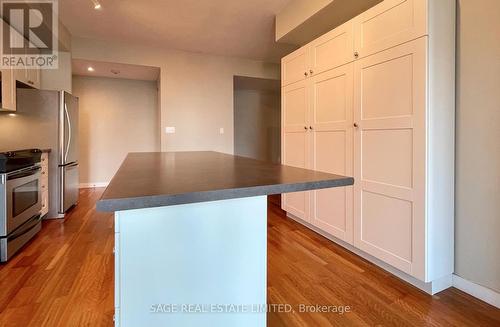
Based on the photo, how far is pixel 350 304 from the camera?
166 cm

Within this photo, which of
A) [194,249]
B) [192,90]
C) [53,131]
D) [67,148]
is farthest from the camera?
[192,90]

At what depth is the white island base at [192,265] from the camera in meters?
0.83

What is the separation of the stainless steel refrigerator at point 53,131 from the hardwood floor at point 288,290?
0.85 m

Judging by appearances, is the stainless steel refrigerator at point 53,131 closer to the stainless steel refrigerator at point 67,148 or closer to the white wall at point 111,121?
the stainless steel refrigerator at point 67,148

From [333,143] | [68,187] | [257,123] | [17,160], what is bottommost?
[68,187]

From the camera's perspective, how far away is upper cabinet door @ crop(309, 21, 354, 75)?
2246 mm

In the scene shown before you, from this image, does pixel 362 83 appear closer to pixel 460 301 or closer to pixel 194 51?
pixel 460 301

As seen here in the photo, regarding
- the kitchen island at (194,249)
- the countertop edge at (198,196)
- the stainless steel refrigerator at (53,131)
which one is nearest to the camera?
the countertop edge at (198,196)

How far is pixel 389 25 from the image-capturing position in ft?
6.15

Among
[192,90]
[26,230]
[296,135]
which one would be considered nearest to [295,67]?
[296,135]

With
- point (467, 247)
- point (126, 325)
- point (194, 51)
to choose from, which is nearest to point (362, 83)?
point (467, 247)

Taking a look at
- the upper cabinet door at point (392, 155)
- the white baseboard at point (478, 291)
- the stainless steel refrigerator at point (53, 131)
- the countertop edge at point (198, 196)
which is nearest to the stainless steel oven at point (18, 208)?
the stainless steel refrigerator at point (53, 131)

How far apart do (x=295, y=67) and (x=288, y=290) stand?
2250mm

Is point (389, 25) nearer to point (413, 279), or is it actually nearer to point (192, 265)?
point (413, 279)
